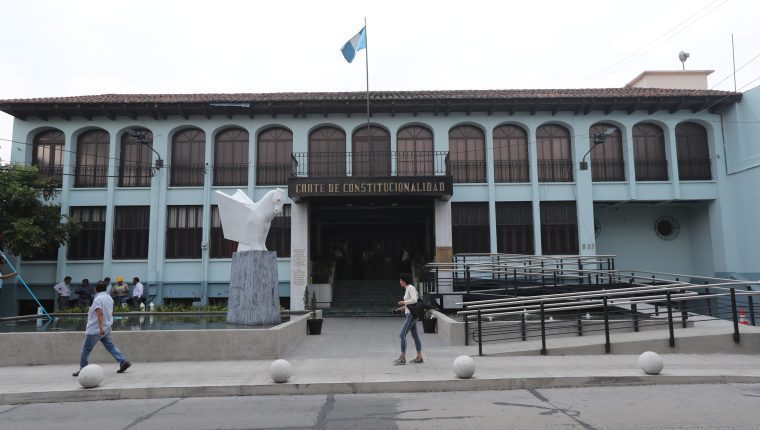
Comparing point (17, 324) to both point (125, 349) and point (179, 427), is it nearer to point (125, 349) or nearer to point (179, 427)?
point (125, 349)

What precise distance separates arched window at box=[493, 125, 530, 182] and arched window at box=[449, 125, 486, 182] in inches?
24.9

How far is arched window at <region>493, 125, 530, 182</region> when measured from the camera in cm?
2369

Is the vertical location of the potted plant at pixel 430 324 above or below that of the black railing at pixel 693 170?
below

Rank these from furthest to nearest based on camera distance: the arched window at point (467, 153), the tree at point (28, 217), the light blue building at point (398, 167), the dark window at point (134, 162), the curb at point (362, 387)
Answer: the dark window at point (134, 162)
the arched window at point (467, 153)
the light blue building at point (398, 167)
the tree at point (28, 217)
the curb at point (362, 387)

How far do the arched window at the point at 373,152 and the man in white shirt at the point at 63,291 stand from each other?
1262 centimetres

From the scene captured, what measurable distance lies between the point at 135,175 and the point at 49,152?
4.18 metres

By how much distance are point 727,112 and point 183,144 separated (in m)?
24.7

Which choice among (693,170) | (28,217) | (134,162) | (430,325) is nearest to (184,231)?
(134,162)

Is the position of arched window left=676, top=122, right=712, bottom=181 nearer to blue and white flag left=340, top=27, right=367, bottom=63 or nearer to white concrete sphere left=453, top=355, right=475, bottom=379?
blue and white flag left=340, top=27, right=367, bottom=63

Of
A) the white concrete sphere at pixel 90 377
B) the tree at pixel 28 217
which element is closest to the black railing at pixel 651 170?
the white concrete sphere at pixel 90 377

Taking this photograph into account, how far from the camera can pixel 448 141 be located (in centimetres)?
2362

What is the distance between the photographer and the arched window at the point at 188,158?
23828 mm

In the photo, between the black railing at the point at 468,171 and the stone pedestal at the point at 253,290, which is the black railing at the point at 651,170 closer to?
the black railing at the point at 468,171

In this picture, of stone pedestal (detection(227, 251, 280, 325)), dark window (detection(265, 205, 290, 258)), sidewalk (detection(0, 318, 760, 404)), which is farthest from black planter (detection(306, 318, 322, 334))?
dark window (detection(265, 205, 290, 258))
